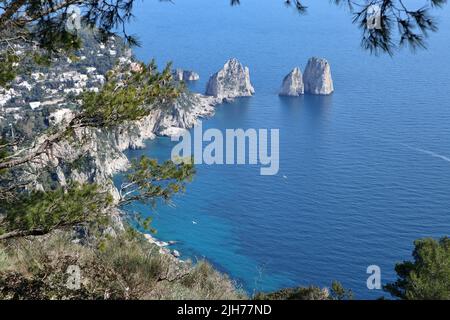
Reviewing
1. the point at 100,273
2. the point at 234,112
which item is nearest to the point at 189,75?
the point at 234,112

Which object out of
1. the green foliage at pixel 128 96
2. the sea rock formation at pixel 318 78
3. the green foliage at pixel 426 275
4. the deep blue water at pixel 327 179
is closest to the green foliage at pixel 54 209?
the green foliage at pixel 128 96

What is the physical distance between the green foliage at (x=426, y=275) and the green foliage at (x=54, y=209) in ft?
14.2

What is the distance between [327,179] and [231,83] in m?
25.8

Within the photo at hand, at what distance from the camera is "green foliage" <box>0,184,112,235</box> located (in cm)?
361

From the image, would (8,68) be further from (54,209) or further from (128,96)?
(54,209)

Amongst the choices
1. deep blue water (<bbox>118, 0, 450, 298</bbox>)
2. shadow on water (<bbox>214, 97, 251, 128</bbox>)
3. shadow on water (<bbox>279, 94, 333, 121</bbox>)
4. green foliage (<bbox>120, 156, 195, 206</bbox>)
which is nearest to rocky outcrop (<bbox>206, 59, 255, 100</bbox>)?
shadow on water (<bbox>214, 97, 251, 128</bbox>)

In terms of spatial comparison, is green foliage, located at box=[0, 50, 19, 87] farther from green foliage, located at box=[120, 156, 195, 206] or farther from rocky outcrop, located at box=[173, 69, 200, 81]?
rocky outcrop, located at box=[173, 69, 200, 81]

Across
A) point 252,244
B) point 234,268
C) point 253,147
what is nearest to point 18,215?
point 234,268

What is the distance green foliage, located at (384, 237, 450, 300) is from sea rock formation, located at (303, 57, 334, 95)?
4791cm

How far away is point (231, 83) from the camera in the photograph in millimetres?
56469

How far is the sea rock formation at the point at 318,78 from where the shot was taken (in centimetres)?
5698

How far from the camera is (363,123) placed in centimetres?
4356
